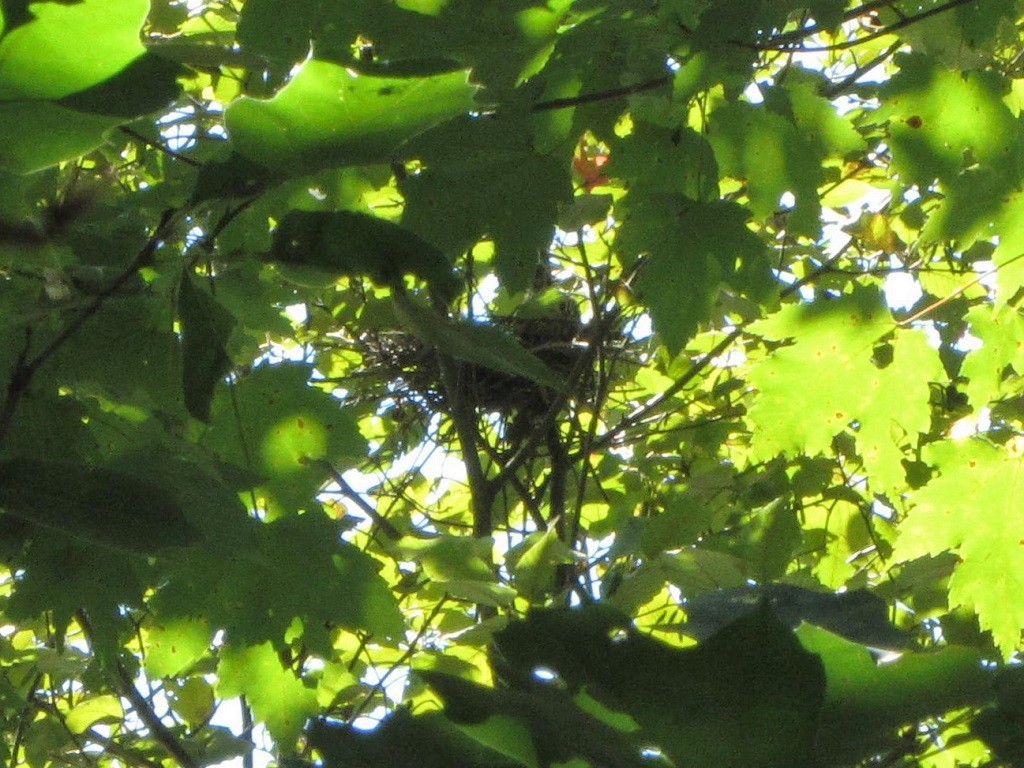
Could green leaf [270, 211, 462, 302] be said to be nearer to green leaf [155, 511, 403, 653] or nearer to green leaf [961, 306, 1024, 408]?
green leaf [155, 511, 403, 653]

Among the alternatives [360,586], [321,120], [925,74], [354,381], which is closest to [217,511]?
[360,586]

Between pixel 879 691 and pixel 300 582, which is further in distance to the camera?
pixel 300 582

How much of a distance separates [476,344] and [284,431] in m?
0.81

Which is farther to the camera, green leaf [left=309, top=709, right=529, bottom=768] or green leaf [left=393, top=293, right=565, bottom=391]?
green leaf [left=393, top=293, right=565, bottom=391]

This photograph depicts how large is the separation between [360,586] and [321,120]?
0.81 m

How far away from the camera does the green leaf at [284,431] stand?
1378 millimetres

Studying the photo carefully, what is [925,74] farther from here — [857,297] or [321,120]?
[321,120]

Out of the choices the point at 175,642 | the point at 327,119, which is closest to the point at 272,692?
the point at 175,642

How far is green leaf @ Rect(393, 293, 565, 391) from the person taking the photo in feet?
2.06

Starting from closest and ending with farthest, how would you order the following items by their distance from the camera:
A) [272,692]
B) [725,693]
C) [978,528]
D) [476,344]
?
[725,693] → [476,344] → [272,692] → [978,528]

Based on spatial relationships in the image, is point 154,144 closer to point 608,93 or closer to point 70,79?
point 608,93

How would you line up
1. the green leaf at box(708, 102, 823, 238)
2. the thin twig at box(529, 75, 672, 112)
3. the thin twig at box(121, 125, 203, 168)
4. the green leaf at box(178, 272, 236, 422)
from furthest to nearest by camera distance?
the green leaf at box(708, 102, 823, 238), the thin twig at box(121, 125, 203, 168), the thin twig at box(529, 75, 672, 112), the green leaf at box(178, 272, 236, 422)

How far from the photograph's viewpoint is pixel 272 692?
1.56 m

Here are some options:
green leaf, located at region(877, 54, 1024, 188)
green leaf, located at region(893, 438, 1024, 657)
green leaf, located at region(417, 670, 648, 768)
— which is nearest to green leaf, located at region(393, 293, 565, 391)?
green leaf, located at region(417, 670, 648, 768)
